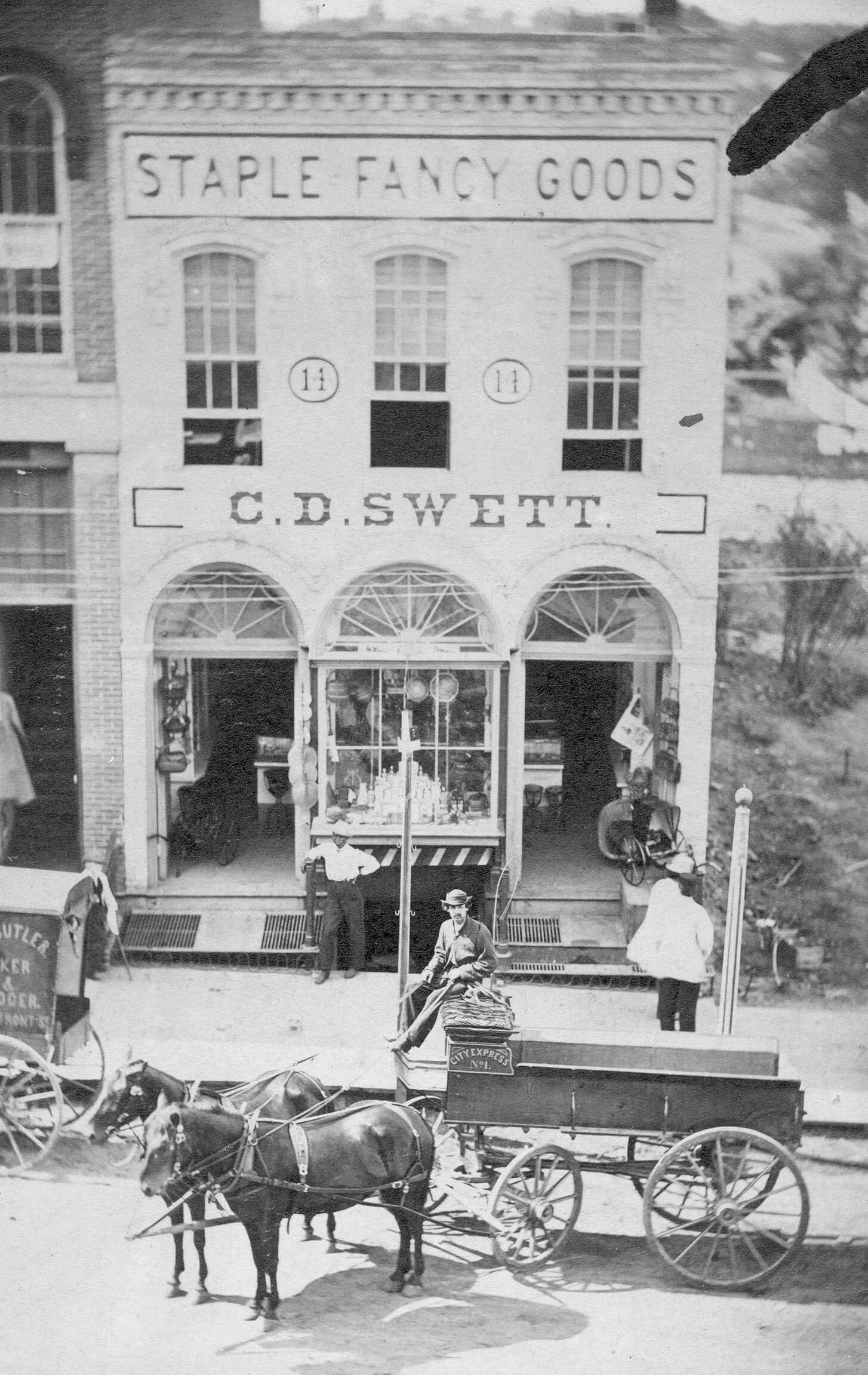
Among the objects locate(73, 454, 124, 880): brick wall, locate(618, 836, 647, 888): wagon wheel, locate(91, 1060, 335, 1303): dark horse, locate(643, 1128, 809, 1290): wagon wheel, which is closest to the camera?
locate(91, 1060, 335, 1303): dark horse

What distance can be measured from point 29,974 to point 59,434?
2.41 meters

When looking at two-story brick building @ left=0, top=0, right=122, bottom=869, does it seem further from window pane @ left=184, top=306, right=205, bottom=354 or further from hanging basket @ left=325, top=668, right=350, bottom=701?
hanging basket @ left=325, top=668, right=350, bottom=701

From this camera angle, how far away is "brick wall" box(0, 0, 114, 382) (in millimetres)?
4594

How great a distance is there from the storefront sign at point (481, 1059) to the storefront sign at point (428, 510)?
2226 millimetres

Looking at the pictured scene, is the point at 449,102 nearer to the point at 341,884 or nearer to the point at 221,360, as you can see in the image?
the point at 221,360

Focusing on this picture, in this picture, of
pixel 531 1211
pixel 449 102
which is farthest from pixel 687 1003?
pixel 449 102

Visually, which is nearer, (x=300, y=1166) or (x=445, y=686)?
(x=300, y=1166)

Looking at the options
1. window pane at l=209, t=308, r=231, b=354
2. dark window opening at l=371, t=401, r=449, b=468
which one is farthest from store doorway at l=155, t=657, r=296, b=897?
window pane at l=209, t=308, r=231, b=354

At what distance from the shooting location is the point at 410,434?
4.90 metres

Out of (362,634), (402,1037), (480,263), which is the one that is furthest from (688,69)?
(402,1037)

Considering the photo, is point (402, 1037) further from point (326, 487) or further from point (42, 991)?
point (326, 487)

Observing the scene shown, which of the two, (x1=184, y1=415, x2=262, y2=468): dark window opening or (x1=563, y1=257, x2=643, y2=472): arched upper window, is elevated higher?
(x1=563, y1=257, x2=643, y2=472): arched upper window

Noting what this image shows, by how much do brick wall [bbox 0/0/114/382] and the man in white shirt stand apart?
227 centimetres

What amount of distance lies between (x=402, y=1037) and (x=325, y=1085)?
19.9 inches
